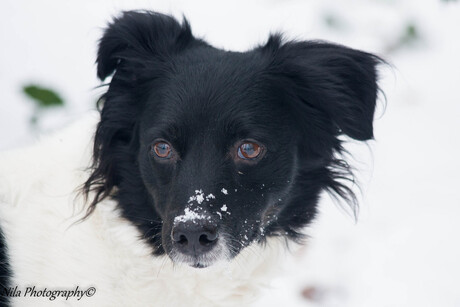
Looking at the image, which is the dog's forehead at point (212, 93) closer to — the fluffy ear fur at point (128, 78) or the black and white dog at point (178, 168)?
the black and white dog at point (178, 168)

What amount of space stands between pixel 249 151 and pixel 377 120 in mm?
4054

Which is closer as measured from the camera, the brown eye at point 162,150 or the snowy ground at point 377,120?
the brown eye at point 162,150

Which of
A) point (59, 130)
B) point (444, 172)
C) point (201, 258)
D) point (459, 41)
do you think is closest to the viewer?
point (201, 258)

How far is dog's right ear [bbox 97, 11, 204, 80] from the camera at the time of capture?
357cm

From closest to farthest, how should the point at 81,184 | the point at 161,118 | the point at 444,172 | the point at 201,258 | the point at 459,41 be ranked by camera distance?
the point at 201,258 → the point at 161,118 → the point at 81,184 → the point at 444,172 → the point at 459,41

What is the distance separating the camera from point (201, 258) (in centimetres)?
316

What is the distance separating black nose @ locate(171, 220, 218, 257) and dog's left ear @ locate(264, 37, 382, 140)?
39.8 inches

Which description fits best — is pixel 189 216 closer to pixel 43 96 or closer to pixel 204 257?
pixel 204 257

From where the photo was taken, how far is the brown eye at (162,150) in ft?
10.9

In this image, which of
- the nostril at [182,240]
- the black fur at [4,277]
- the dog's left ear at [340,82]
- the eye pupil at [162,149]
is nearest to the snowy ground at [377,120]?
the dog's left ear at [340,82]

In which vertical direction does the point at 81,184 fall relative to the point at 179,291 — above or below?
above

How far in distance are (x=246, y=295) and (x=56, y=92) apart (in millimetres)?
4038

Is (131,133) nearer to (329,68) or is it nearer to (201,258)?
(201,258)

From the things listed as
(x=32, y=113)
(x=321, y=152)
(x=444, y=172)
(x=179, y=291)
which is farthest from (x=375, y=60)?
(x=32, y=113)
